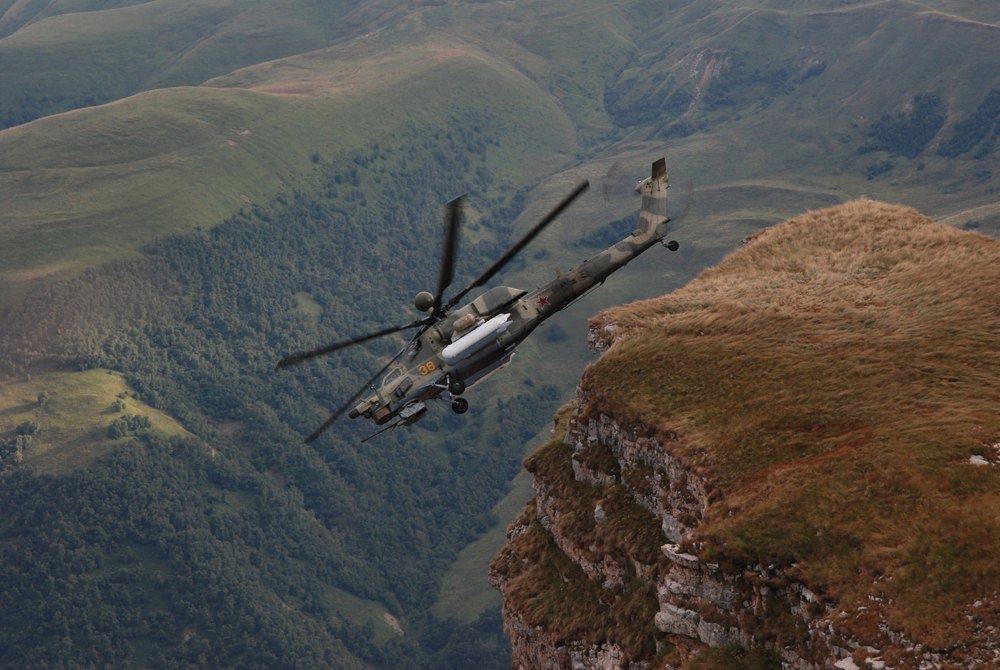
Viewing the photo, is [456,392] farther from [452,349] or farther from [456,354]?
[452,349]

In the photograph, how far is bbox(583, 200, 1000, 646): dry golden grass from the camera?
120ft

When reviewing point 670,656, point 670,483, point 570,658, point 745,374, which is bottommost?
point 570,658

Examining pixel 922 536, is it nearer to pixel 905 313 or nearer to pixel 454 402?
pixel 905 313

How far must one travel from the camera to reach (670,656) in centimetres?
4400

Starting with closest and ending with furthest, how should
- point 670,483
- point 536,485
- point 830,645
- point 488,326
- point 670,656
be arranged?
point 830,645
point 670,656
point 670,483
point 488,326
point 536,485

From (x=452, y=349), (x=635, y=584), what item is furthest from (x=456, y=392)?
(x=635, y=584)

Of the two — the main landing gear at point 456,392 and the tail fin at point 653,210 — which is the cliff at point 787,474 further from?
the main landing gear at point 456,392

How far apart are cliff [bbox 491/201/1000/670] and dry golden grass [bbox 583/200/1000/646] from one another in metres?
0.11

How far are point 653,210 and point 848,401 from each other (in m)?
22.4

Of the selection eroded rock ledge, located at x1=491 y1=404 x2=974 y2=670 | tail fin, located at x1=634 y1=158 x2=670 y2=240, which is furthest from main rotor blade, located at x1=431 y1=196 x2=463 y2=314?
tail fin, located at x1=634 y1=158 x2=670 y2=240

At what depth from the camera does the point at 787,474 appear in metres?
42.3

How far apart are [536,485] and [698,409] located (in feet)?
57.7

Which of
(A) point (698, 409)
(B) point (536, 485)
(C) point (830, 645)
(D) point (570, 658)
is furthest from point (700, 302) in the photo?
(C) point (830, 645)

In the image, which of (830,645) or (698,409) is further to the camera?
(698,409)
